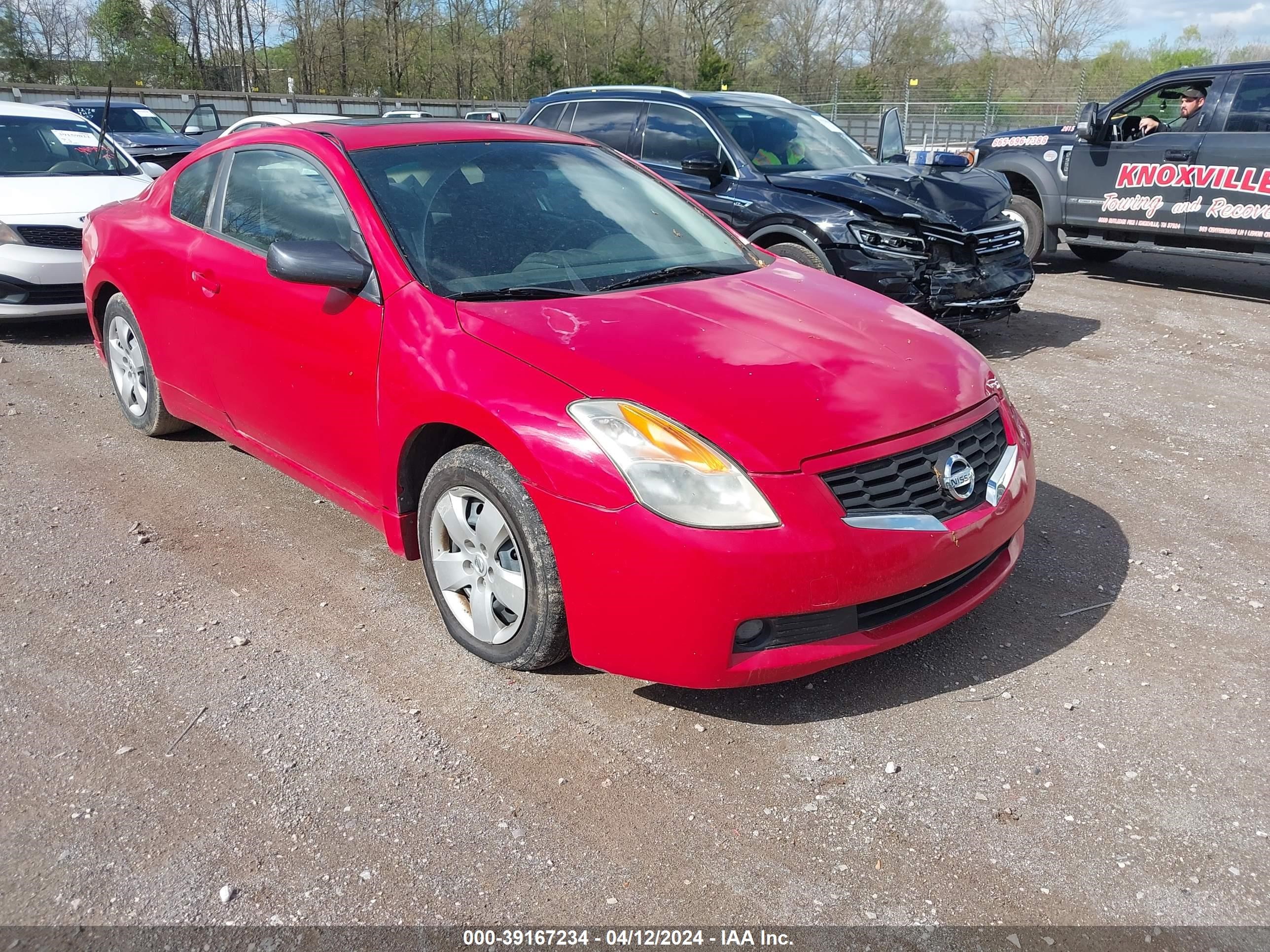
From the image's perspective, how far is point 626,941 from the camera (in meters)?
2.22

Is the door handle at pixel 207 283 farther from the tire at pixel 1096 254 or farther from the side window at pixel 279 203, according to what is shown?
the tire at pixel 1096 254

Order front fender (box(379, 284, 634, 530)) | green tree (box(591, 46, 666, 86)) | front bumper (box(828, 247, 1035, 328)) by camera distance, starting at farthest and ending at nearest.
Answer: green tree (box(591, 46, 666, 86)) → front bumper (box(828, 247, 1035, 328)) → front fender (box(379, 284, 634, 530))

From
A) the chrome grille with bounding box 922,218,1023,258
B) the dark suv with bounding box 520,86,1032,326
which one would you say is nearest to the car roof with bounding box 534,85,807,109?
the dark suv with bounding box 520,86,1032,326

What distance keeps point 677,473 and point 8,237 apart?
672cm

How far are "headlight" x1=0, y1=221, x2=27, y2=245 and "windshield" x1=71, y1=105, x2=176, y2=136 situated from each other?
8298 mm

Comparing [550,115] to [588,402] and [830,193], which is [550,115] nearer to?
[830,193]

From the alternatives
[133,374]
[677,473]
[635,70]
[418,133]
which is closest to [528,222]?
[418,133]

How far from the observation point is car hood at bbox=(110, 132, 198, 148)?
46.0 ft

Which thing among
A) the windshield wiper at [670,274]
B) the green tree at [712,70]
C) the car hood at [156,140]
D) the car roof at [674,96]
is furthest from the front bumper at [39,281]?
the green tree at [712,70]

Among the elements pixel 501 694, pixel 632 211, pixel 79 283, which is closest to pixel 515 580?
pixel 501 694

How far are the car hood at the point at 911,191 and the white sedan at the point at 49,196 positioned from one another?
5080mm

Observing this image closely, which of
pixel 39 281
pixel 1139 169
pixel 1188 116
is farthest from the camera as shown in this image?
pixel 1139 169

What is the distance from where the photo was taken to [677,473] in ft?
8.87

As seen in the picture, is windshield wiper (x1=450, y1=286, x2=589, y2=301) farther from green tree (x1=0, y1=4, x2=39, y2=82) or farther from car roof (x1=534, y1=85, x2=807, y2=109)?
green tree (x1=0, y1=4, x2=39, y2=82)
